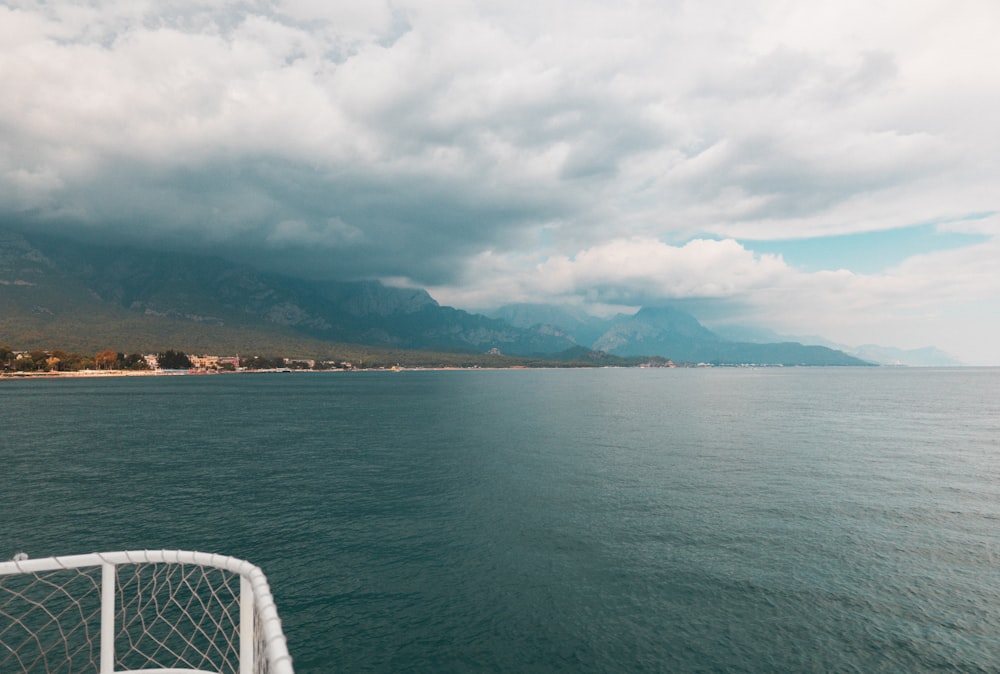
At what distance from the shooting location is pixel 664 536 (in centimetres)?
3572

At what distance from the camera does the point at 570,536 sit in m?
36.1

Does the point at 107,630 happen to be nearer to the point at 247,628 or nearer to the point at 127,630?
the point at 247,628

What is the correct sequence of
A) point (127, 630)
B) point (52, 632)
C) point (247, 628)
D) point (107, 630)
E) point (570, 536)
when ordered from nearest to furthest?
point (247, 628)
point (107, 630)
point (127, 630)
point (52, 632)
point (570, 536)

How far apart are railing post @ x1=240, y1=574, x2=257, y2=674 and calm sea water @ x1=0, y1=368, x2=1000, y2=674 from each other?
1613cm

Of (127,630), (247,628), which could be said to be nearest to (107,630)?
(247,628)

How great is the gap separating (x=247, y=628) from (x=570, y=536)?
103ft

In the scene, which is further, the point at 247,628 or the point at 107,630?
the point at 107,630

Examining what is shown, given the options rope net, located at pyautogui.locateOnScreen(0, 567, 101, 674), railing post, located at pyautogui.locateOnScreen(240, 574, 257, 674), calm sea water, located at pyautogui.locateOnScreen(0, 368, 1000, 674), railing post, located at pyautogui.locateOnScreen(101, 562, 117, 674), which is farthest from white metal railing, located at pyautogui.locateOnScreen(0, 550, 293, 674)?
railing post, located at pyautogui.locateOnScreen(240, 574, 257, 674)

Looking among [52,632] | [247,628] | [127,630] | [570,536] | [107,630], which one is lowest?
[52,632]

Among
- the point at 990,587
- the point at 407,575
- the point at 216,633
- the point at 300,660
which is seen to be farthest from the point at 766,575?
the point at 216,633

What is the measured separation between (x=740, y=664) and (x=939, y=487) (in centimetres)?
4249

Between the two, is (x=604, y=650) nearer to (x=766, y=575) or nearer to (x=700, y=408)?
(x=766, y=575)

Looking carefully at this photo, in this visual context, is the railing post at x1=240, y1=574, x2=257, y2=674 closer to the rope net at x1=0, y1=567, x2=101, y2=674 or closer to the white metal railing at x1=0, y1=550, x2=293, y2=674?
the white metal railing at x1=0, y1=550, x2=293, y2=674

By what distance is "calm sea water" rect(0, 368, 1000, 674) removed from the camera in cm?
2331
